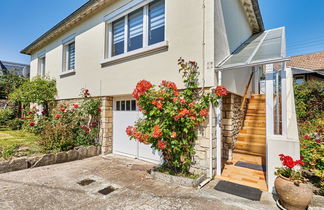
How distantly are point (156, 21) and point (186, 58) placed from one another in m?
2.02

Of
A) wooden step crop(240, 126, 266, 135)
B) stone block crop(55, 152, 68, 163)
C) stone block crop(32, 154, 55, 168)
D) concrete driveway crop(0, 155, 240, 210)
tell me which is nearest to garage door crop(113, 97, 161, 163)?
concrete driveway crop(0, 155, 240, 210)

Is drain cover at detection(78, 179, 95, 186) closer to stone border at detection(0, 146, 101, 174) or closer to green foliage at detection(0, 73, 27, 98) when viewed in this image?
stone border at detection(0, 146, 101, 174)

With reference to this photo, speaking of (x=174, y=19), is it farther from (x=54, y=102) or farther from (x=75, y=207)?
(x=54, y=102)

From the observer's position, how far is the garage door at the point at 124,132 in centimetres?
638

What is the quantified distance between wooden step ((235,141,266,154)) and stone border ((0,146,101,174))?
589cm

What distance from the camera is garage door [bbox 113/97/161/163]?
638cm

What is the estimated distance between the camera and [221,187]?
4164mm

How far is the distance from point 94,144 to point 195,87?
17.7 feet

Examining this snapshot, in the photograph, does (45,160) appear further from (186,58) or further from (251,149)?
(251,149)

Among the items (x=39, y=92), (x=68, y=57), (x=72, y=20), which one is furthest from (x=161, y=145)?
(x=39, y=92)

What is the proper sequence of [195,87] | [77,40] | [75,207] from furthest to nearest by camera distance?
1. [77,40]
2. [195,87]
3. [75,207]

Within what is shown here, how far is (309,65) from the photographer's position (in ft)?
56.9

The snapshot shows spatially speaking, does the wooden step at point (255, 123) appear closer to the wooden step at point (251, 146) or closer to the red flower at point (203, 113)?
the wooden step at point (251, 146)

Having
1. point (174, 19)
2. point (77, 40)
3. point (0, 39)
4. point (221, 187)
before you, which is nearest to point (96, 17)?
point (77, 40)
